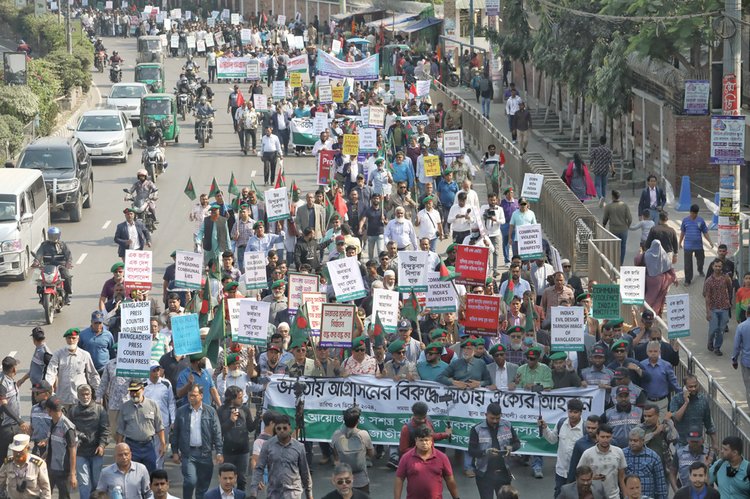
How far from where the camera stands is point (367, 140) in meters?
31.8

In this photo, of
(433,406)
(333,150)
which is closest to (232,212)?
(333,150)

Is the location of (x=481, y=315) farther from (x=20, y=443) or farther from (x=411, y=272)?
(x=20, y=443)

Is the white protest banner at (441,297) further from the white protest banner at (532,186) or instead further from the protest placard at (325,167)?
the protest placard at (325,167)

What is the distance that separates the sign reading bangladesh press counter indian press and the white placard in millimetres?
1937

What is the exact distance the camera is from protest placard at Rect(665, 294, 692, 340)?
17422mm

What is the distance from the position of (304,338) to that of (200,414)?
316 cm

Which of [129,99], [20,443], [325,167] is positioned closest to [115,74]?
[129,99]

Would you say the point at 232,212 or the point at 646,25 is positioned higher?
the point at 646,25

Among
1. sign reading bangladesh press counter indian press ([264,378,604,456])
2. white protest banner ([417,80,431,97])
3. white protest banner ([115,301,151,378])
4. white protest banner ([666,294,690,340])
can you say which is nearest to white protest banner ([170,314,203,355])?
white protest banner ([115,301,151,378])

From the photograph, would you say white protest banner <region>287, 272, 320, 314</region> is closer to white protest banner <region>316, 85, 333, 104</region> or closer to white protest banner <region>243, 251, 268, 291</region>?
white protest banner <region>243, 251, 268, 291</region>

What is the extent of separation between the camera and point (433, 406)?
54.3 feet

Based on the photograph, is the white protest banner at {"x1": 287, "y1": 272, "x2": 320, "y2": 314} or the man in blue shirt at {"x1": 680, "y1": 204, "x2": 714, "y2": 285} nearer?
the white protest banner at {"x1": 287, "y1": 272, "x2": 320, "y2": 314}

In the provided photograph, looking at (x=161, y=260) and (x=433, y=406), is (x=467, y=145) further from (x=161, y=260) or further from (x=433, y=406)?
(x=433, y=406)

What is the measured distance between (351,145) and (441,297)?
11.9 m
